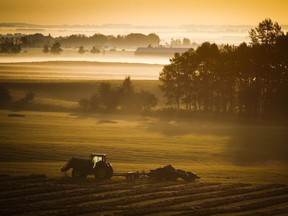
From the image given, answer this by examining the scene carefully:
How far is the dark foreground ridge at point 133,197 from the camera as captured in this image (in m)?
35.8

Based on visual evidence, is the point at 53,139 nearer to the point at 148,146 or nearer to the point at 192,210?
the point at 148,146

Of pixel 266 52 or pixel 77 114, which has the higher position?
pixel 266 52

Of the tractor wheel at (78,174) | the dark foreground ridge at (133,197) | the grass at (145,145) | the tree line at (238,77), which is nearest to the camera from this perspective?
the dark foreground ridge at (133,197)

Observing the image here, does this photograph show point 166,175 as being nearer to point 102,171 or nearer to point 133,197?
point 102,171

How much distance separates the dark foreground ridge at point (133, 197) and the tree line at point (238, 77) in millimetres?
55626

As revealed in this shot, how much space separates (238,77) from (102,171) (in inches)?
2314

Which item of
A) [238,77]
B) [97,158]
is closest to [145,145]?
[97,158]

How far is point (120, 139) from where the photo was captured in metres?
72.6

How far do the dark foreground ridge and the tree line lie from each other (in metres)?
55.6

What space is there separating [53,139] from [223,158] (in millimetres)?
18353

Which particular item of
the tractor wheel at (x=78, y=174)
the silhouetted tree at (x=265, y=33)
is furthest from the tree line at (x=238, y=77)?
the tractor wheel at (x=78, y=174)

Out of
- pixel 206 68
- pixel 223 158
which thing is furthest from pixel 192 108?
pixel 223 158

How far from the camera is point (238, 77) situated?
10144 cm

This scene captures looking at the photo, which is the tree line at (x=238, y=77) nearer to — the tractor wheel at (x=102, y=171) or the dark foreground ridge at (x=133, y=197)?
the tractor wheel at (x=102, y=171)
